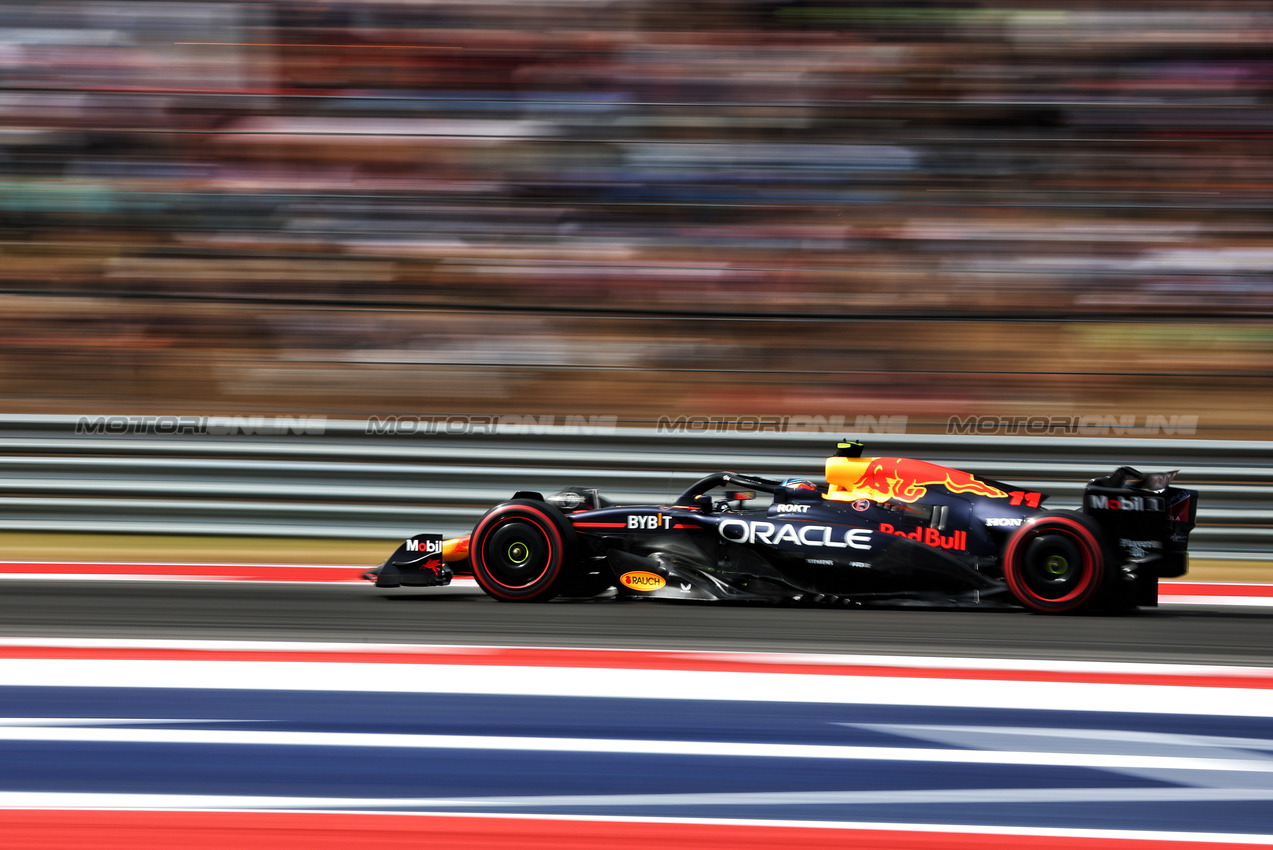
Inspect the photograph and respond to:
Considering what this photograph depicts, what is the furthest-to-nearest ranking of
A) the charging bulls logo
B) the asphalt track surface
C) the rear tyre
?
1. the charging bulls logo
2. the rear tyre
3. the asphalt track surface

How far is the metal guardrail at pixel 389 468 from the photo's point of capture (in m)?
7.71

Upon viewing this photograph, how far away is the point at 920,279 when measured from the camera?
10.2 metres

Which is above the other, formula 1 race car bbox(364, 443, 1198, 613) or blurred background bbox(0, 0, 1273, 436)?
blurred background bbox(0, 0, 1273, 436)

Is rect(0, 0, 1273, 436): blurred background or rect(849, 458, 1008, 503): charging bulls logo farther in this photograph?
rect(0, 0, 1273, 436): blurred background

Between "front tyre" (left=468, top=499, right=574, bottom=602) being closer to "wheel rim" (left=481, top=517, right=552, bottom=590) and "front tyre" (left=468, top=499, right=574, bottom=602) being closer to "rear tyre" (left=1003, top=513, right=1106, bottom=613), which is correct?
"wheel rim" (left=481, top=517, right=552, bottom=590)

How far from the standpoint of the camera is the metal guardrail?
7.71 m

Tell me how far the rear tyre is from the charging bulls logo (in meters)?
0.28

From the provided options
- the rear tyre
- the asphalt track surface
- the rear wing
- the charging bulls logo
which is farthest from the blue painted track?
the charging bulls logo

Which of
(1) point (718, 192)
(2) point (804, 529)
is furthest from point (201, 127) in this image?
(2) point (804, 529)

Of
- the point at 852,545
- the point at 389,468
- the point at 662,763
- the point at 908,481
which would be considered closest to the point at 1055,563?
the point at 908,481

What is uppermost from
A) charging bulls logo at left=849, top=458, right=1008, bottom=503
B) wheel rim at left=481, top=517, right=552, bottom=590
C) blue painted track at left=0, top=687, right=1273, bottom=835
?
charging bulls logo at left=849, top=458, right=1008, bottom=503

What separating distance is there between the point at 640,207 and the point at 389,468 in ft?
12.3

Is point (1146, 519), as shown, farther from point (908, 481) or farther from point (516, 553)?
point (516, 553)

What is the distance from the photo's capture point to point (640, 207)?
412 inches
